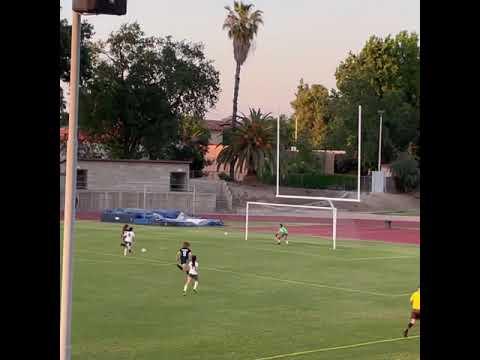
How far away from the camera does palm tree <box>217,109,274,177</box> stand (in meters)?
65.8

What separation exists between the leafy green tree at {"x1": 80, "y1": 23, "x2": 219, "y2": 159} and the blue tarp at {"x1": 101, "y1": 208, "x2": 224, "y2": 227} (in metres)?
20.5

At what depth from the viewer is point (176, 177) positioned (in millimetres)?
68875

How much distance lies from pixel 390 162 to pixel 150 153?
2298 centimetres

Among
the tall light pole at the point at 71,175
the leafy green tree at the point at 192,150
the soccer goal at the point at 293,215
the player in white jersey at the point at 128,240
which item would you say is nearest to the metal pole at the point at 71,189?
the tall light pole at the point at 71,175

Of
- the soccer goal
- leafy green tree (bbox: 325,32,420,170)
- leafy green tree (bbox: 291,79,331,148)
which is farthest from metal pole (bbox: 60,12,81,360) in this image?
leafy green tree (bbox: 291,79,331,148)

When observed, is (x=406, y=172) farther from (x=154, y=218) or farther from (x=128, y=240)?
(x=128, y=240)

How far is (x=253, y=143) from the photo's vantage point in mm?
68000

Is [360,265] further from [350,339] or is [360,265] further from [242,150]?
[242,150]

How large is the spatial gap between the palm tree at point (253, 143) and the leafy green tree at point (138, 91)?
433 inches

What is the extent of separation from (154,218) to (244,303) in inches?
1345

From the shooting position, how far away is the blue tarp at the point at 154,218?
55438mm

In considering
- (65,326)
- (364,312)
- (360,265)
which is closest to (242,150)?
(360,265)
